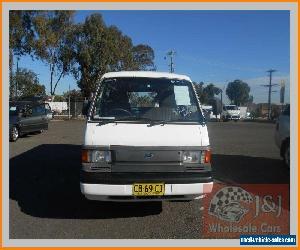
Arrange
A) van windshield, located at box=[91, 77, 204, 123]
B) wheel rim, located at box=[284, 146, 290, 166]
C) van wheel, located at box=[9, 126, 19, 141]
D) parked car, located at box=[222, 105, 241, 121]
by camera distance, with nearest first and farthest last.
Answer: van windshield, located at box=[91, 77, 204, 123]
wheel rim, located at box=[284, 146, 290, 166]
van wheel, located at box=[9, 126, 19, 141]
parked car, located at box=[222, 105, 241, 121]

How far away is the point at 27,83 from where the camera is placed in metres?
40.6

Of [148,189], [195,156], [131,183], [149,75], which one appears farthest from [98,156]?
[149,75]

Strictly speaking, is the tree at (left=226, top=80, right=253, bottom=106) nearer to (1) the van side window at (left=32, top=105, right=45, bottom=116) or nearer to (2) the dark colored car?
(1) the van side window at (left=32, top=105, right=45, bottom=116)

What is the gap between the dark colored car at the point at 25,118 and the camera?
16.3m

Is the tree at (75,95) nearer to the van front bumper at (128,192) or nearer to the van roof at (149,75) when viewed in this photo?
the van roof at (149,75)

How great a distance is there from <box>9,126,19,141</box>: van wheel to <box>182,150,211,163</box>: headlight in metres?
11.5

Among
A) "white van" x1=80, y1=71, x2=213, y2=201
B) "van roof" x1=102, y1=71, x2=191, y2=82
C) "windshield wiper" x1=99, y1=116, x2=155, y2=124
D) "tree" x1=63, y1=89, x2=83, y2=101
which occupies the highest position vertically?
"tree" x1=63, y1=89, x2=83, y2=101

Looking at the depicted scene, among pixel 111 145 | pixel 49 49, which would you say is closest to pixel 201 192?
pixel 111 145

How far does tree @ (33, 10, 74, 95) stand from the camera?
3093cm

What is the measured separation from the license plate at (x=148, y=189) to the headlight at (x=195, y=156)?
A: 52 centimetres

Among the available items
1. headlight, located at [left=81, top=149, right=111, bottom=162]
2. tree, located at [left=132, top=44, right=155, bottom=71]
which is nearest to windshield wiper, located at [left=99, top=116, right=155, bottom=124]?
headlight, located at [left=81, top=149, right=111, bottom=162]

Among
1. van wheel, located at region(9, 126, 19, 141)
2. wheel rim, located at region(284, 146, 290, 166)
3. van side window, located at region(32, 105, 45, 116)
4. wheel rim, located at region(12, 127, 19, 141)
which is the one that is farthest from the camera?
van side window, located at region(32, 105, 45, 116)

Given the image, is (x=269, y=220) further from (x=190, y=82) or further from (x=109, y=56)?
(x=109, y=56)

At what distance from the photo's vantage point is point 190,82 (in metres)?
6.96
